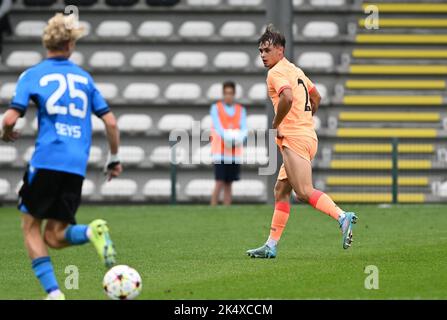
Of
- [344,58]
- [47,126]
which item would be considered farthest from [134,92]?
[47,126]

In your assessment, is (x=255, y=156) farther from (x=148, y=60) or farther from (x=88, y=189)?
(x=148, y=60)

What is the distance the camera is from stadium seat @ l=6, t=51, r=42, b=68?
973 inches

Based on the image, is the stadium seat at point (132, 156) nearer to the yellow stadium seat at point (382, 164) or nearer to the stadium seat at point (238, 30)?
the stadium seat at point (238, 30)

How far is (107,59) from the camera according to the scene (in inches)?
987

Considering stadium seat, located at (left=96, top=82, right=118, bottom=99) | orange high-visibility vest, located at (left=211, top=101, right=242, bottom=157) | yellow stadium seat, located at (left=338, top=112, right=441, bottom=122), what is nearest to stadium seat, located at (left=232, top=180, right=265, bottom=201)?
orange high-visibility vest, located at (left=211, top=101, right=242, bottom=157)

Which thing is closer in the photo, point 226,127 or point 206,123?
point 226,127

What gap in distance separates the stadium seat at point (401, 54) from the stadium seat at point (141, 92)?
4084 mm

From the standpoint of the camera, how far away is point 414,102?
24.1 m

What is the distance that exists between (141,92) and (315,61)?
11.5ft

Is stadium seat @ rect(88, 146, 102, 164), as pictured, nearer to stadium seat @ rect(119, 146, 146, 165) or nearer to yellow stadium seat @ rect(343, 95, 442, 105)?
stadium seat @ rect(119, 146, 146, 165)

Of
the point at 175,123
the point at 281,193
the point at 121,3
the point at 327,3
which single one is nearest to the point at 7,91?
the point at 175,123

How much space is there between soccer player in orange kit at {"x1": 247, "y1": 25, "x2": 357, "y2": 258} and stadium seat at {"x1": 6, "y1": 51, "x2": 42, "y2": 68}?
44.0 ft
